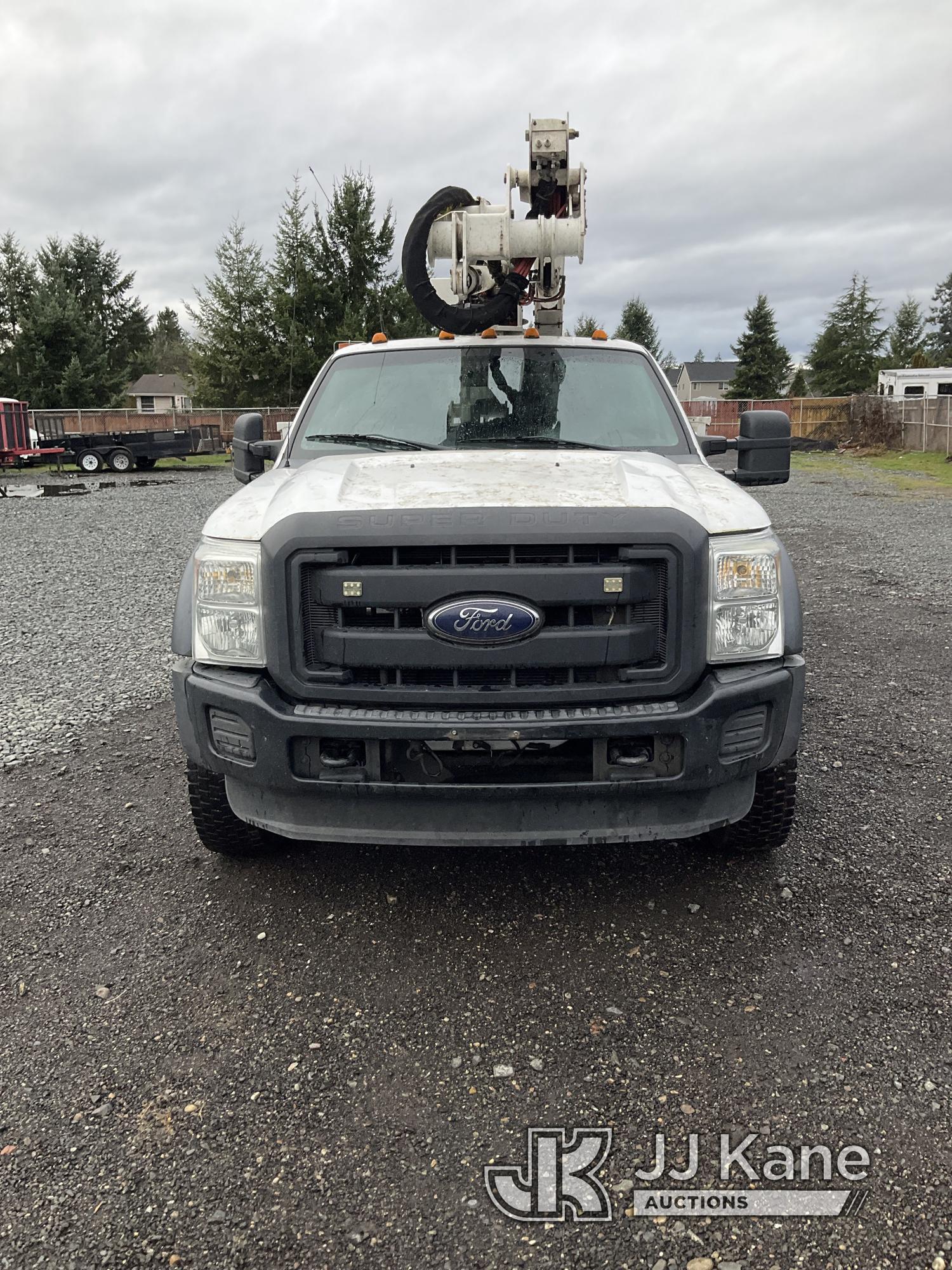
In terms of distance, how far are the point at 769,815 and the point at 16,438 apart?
93.9 ft

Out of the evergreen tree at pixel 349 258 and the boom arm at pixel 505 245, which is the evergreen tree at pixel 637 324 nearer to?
the evergreen tree at pixel 349 258

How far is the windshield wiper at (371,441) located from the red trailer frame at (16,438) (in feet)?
85.0

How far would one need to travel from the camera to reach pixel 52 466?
2966cm

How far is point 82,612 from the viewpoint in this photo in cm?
825

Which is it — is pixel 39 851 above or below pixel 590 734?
below

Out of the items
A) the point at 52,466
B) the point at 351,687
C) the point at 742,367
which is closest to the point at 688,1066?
the point at 351,687

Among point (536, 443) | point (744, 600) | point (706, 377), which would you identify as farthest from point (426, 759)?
point (706, 377)

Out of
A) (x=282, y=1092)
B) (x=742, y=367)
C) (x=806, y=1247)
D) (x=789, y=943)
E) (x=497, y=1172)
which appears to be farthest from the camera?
(x=742, y=367)

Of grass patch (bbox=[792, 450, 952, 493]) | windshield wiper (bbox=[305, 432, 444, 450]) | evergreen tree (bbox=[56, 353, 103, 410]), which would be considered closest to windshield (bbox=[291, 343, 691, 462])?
windshield wiper (bbox=[305, 432, 444, 450])

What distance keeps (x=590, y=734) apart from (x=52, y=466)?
3087cm

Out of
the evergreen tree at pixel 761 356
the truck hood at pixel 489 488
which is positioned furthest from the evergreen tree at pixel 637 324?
the truck hood at pixel 489 488

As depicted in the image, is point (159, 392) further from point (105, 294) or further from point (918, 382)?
point (918, 382)

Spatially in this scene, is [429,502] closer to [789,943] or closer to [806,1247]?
[789,943]

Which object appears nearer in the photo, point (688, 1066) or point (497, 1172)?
point (497, 1172)
